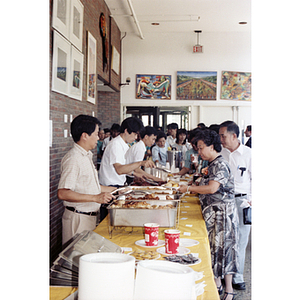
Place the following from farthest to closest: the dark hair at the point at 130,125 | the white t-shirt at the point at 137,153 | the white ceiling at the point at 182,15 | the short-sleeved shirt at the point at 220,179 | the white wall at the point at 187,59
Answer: the white wall at the point at 187,59, the white ceiling at the point at 182,15, the white t-shirt at the point at 137,153, the dark hair at the point at 130,125, the short-sleeved shirt at the point at 220,179

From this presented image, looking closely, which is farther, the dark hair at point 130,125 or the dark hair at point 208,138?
the dark hair at point 130,125

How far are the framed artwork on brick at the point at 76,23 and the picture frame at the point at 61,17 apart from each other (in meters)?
0.19

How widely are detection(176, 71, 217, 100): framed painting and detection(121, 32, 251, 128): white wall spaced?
0.12 meters

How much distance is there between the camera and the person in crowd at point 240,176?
12.0 feet

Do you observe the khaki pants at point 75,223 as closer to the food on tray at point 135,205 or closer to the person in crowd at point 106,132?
the food on tray at point 135,205

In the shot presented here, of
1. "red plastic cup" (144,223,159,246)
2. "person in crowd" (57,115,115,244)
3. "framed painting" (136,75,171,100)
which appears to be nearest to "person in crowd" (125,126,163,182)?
"person in crowd" (57,115,115,244)

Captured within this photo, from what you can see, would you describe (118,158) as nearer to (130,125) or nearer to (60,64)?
(130,125)

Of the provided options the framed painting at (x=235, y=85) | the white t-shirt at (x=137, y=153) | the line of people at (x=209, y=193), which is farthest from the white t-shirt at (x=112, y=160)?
the framed painting at (x=235, y=85)

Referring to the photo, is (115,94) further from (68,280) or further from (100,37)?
(68,280)

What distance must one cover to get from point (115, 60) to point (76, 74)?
4.17 m
